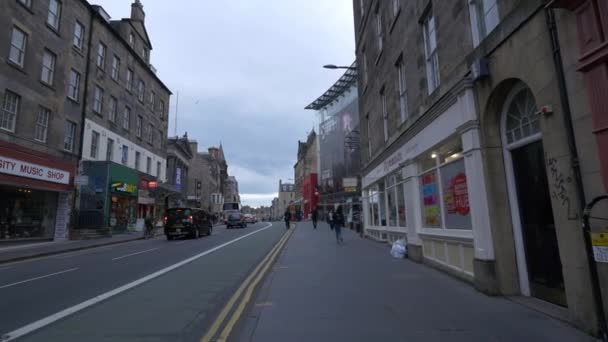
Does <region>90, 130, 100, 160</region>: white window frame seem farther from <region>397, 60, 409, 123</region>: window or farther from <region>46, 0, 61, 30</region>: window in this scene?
<region>397, 60, 409, 123</region>: window

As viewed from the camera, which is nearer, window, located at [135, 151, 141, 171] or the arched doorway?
the arched doorway

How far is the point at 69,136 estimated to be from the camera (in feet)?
70.9

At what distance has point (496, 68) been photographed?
621cm

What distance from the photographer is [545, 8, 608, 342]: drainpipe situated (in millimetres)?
4082

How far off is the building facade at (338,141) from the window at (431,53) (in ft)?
88.6

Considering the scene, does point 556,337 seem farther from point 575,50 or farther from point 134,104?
point 134,104

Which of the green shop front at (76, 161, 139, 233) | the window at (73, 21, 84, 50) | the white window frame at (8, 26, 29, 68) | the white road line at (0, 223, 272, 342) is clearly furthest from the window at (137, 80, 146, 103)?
the white road line at (0, 223, 272, 342)

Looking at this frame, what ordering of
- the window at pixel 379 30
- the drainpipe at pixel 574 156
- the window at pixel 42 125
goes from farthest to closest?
the window at pixel 42 125 < the window at pixel 379 30 < the drainpipe at pixel 574 156

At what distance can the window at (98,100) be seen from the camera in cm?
2405

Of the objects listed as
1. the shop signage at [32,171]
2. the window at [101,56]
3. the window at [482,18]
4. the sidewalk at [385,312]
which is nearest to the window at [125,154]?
the window at [101,56]

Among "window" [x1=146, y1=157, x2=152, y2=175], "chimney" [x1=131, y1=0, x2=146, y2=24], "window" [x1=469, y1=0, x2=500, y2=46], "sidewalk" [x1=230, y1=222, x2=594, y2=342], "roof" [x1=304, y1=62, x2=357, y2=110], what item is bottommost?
"sidewalk" [x1=230, y1=222, x2=594, y2=342]

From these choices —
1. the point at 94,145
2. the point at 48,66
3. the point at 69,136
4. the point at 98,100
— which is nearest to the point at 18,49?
the point at 48,66

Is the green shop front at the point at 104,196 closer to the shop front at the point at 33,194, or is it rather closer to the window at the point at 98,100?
the shop front at the point at 33,194

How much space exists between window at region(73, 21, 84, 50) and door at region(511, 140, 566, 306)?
Result: 25.7 metres
